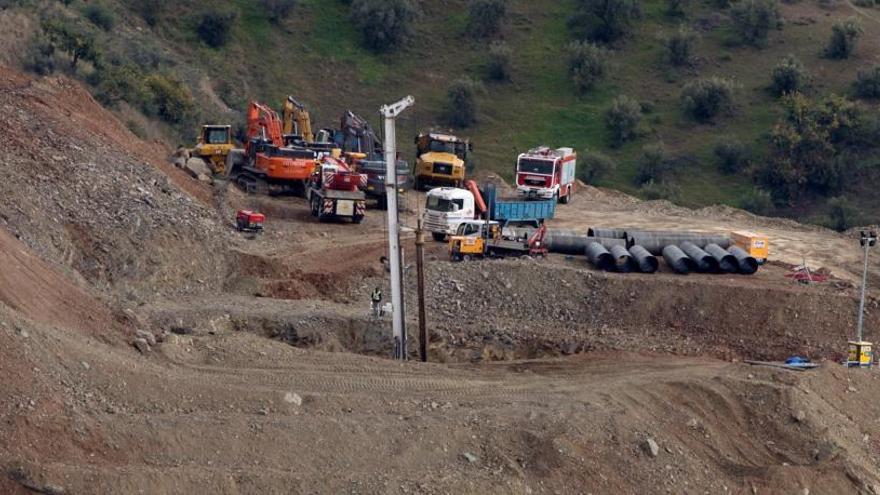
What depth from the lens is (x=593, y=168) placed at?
62.2 meters

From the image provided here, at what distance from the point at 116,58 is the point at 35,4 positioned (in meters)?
3.81

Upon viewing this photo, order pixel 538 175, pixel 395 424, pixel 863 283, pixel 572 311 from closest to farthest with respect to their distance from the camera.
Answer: pixel 395 424
pixel 863 283
pixel 572 311
pixel 538 175

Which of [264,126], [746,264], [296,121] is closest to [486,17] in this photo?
[296,121]

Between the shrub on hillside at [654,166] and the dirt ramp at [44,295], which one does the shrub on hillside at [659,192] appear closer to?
the shrub on hillside at [654,166]

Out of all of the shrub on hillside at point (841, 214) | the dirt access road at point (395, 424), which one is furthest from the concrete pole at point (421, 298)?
the shrub on hillside at point (841, 214)

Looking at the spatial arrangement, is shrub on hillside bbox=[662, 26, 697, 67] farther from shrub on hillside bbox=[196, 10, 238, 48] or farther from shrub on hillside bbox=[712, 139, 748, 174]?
shrub on hillside bbox=[196, 10, 238, 48]

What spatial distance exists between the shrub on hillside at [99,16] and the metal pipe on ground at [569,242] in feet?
→ 100

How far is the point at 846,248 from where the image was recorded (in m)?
43.0

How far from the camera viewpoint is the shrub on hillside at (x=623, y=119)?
216 feet

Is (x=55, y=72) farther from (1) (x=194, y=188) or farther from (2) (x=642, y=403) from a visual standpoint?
(2) (x=642, y=403)

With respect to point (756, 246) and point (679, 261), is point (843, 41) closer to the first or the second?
point (756, 246)

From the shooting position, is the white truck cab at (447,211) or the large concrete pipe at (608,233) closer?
the large concrete pipe at (608,233)

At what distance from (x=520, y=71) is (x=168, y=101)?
76.8 feet

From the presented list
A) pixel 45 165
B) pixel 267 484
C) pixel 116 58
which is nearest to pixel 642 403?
pixel 267 484
